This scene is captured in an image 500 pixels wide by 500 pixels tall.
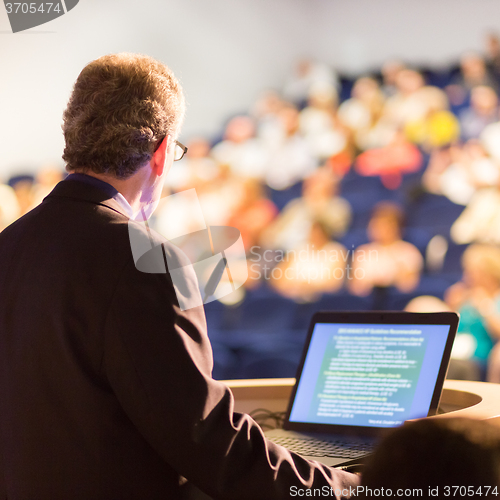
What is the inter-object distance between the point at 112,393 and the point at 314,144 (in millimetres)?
4169

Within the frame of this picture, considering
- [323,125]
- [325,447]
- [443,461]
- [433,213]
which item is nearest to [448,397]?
[325,447]

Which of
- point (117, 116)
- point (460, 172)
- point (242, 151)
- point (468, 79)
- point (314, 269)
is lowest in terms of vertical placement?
point (314, 269)

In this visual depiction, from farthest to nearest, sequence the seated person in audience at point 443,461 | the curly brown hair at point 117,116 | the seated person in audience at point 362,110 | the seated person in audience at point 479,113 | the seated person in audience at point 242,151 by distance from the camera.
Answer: the seated person in audience at point 242,151, the seated person in audience at point 362,110, the seated person in audience at point 479,113, the curly brown hair at point 117,116, the seated person in audience at point 443,461

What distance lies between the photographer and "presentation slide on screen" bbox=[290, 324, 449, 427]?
1.05 m

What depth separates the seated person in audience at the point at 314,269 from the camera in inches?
160

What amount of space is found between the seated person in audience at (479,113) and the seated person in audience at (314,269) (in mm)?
1222

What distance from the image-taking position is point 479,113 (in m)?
4.04

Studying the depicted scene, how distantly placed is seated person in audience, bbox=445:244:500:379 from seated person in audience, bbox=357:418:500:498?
258 cm

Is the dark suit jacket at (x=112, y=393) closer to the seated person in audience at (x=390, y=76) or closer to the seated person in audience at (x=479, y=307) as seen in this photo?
the seated person in audience at (x=479, y=307)

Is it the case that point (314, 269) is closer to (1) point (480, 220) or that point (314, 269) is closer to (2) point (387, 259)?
(2) point (387, 259)

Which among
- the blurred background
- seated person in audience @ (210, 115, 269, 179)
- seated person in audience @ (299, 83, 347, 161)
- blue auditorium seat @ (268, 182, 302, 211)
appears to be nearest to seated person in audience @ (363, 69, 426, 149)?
the blurred background

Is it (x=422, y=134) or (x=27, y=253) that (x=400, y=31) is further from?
(x=27, y=253)

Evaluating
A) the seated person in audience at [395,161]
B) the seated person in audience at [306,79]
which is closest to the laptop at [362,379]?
the seated person in audience at [395,161]

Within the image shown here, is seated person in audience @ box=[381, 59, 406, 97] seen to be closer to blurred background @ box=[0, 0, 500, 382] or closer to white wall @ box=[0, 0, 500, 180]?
blurred background @ box=[0, 0, 500, 382]
